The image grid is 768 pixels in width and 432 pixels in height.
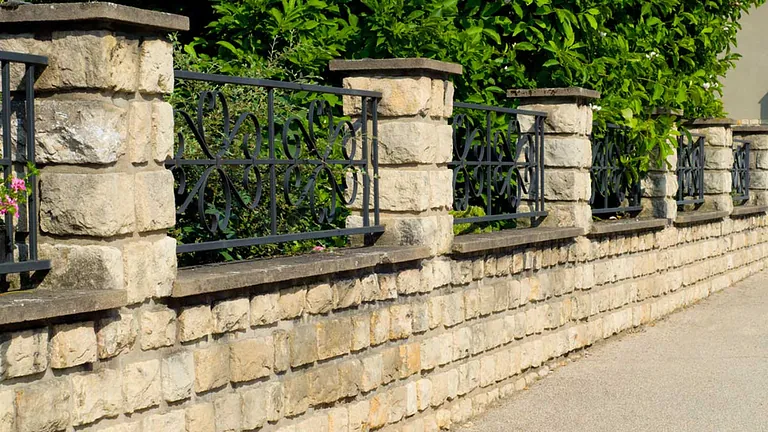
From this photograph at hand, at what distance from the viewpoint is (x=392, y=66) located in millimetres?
6742

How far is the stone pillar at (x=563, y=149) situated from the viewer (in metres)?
9.30

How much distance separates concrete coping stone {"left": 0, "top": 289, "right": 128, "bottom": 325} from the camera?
4023 mm

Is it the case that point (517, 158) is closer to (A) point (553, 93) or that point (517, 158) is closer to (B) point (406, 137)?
(A) point (553, 93)

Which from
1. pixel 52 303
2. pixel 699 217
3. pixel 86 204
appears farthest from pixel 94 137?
pixel 699 217

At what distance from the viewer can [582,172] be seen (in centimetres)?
948

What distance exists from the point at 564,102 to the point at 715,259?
554cm

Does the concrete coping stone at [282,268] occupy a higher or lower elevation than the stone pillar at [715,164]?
lower

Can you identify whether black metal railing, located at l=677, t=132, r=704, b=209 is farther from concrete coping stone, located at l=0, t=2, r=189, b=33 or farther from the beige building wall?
the beige building wall

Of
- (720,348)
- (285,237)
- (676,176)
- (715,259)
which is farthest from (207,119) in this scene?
(715,259)

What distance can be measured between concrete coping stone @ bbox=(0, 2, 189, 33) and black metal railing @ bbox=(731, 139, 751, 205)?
1256cm

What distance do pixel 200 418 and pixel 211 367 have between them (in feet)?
0.73

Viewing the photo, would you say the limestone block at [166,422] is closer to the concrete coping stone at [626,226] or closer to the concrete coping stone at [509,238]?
the concrete coping stone at [509,238]

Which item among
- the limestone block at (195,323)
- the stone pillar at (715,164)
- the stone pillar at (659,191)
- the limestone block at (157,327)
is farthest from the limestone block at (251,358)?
the stone pillar at (715,164)

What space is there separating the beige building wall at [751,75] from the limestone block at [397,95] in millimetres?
21542
